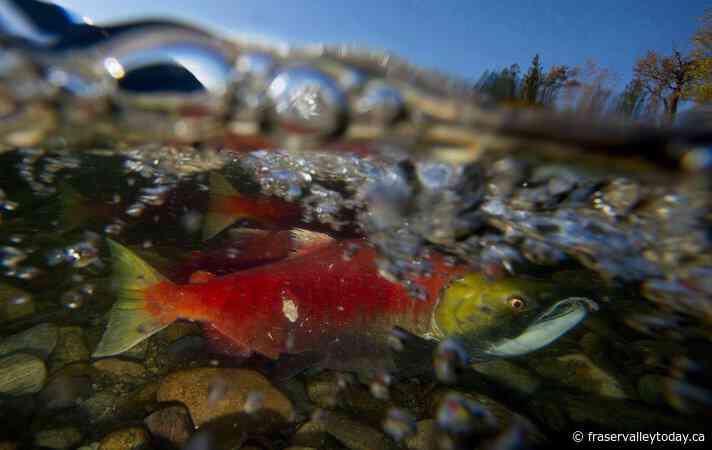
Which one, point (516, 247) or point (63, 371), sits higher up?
point (516, 247)

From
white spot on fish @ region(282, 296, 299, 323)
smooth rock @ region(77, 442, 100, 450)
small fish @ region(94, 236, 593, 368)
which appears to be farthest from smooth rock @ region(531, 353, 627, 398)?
smooth rock @ region(77, 442, 100, 450)

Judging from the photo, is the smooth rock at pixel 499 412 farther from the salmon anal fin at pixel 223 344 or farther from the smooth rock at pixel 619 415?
the salmon anal fin at pixel 223 344

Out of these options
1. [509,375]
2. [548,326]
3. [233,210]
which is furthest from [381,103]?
[233,210]

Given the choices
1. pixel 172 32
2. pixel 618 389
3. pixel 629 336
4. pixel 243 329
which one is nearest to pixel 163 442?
pixel 243 329

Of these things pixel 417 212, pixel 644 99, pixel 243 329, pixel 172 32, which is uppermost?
pixel 172 32

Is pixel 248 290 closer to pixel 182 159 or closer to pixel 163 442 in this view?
pixel 163 442

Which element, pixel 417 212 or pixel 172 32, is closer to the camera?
pixel 172 32
